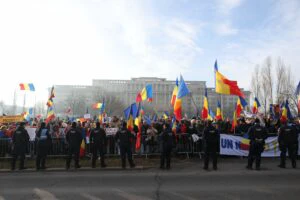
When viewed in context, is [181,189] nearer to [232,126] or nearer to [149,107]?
[232,126]

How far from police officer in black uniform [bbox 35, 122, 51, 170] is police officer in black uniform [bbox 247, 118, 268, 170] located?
7913 mm

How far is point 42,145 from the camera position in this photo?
11805mm

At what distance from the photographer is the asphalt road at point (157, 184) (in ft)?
24.1

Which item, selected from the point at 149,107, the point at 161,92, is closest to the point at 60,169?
the point at 149,107

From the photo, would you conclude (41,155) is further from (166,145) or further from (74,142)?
(166,145)

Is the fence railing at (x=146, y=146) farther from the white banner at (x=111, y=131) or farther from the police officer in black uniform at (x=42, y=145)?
the police officer in black uniform at (x=42, y=145)

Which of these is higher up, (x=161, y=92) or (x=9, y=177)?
(x=161, y=92)

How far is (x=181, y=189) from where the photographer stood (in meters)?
7.96

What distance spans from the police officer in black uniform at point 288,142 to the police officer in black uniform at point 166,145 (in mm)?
4318

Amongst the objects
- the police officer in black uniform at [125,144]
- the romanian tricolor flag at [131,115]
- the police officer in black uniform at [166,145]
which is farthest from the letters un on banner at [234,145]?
the police officer in black uniform at [125,144]

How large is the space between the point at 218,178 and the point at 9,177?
23.3ft

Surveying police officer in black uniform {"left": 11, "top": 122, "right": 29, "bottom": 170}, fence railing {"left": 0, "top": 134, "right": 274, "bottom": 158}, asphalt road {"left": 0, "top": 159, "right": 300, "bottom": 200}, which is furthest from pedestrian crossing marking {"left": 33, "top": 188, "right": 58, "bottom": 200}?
fence railing {"left": 0, "top": 134, "right": 274, "bottom": 158}

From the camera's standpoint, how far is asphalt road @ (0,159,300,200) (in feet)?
24.1

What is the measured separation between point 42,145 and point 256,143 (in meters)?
8.35
